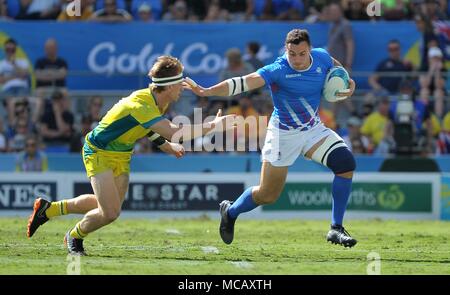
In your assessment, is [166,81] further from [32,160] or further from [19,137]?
[19,137]

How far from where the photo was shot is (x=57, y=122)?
742 inches

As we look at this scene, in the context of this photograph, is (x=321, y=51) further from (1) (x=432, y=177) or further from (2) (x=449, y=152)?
(2) (x=449, y=152)

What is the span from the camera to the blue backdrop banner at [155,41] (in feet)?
64.9

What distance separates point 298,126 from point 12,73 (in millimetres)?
9221

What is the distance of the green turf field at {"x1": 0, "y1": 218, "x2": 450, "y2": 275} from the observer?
1004 cm

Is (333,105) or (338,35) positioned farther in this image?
(338,35)

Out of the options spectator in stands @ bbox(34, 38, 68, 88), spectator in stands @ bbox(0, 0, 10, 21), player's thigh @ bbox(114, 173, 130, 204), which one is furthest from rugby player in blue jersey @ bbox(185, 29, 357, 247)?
spectator in stands @ bbox(0, 0, 10, 21)

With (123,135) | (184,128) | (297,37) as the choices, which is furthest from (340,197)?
(123,135)

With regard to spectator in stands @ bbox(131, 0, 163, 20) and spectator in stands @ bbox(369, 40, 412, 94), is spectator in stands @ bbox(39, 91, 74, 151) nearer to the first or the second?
spectator in stands @ bbox(131, 0, 163, 20)

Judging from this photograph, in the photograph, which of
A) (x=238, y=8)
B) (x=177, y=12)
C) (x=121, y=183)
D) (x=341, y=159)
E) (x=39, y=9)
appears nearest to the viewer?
(x=121, y=183)

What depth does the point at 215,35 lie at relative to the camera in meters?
19.9

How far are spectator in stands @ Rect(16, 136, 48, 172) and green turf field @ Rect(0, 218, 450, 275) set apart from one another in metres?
1.81

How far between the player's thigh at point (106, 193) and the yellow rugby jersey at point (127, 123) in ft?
1.02

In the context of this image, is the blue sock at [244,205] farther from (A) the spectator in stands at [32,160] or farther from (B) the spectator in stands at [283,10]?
(B) the spectator in stands at [283,10]
